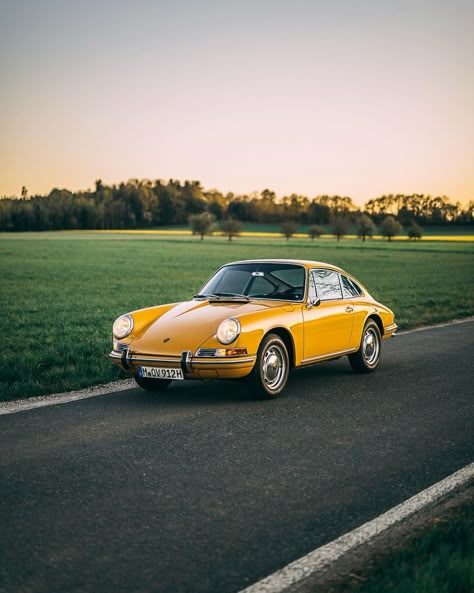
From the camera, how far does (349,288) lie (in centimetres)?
891

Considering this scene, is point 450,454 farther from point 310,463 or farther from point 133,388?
point 133,388

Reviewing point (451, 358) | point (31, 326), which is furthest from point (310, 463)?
point (31, 326)

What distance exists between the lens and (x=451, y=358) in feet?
32.1

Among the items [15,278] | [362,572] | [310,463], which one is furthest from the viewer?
[15,278]

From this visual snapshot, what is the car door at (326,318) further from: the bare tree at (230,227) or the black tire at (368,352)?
the bare tree at (230,227)

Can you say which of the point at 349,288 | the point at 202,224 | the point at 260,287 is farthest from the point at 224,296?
the point at 202,224

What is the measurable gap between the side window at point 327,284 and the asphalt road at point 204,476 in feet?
4.07

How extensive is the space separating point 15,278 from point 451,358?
23.8 metres

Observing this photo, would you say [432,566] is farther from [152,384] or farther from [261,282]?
[261,282]

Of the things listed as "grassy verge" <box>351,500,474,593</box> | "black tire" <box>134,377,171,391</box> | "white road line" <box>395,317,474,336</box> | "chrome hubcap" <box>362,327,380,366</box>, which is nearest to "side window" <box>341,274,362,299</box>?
"chrome hubcap" <box>362,327,380,366</box>

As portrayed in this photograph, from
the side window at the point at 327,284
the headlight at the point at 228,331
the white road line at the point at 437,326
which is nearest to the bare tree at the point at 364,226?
the white road line at the point at 437,326

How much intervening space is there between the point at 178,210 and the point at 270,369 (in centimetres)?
14726

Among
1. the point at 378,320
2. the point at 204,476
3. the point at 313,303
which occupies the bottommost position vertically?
the point at 204,476

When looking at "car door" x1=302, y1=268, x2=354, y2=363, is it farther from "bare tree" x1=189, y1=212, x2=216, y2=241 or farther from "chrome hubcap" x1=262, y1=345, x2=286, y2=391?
"bare tree" x1=189, y1=212, x2=216, y2=241
